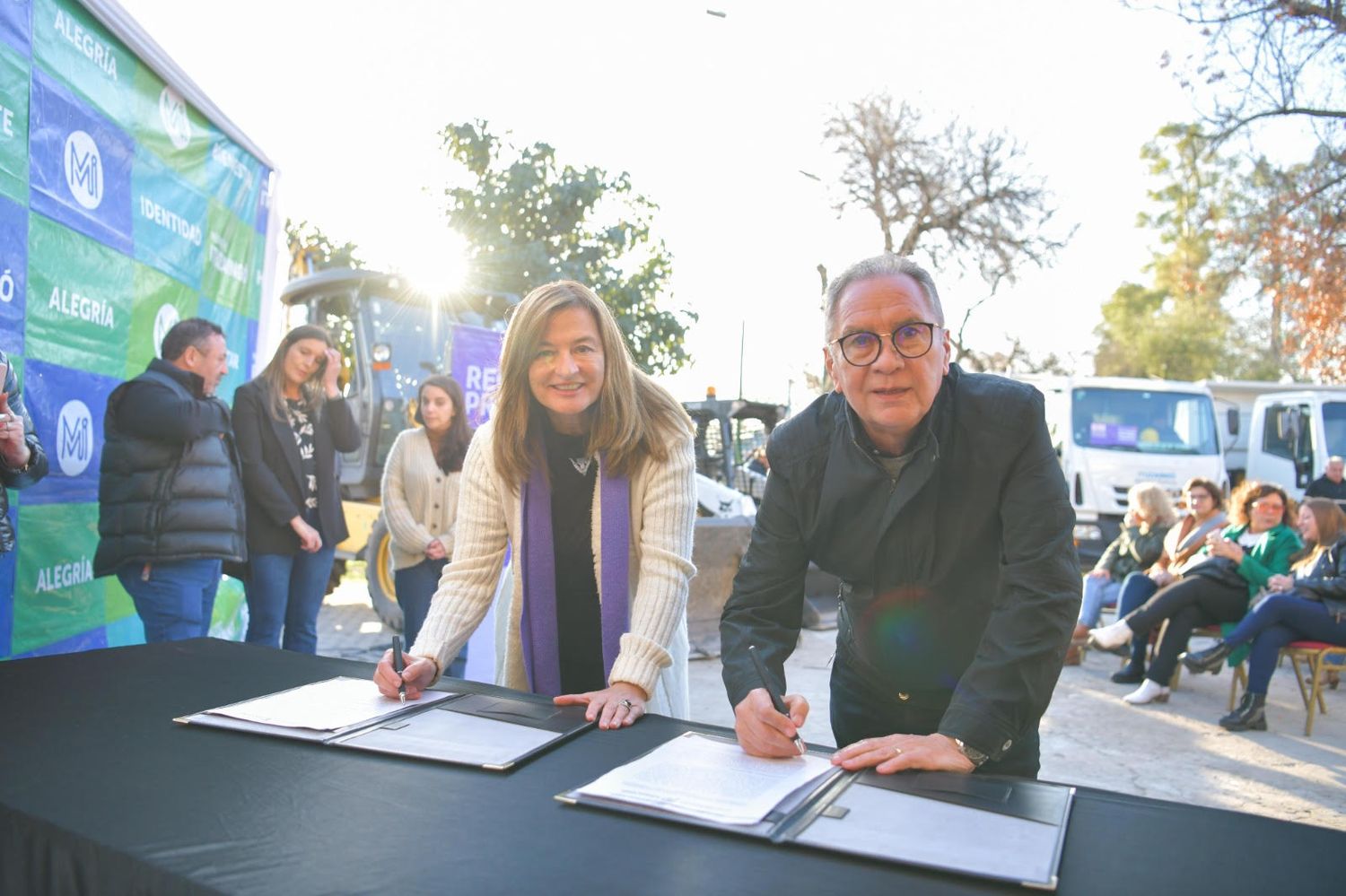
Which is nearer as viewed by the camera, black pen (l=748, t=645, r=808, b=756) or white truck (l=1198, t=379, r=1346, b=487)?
black pen (l=748, t=645, r=808, b=756)

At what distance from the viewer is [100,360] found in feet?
15.5

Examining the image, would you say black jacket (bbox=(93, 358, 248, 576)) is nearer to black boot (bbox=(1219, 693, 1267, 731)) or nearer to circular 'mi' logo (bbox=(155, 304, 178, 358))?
circular 'mi' logo (bbox=(155, 304, 178, 358))

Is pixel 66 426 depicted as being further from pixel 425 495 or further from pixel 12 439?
pixel 425 495

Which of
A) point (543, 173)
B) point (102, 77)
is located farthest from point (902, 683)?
point (543, 173)

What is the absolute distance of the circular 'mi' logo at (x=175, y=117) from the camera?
5.20m

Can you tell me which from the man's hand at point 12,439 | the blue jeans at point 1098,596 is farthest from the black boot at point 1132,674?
the man's hand at point 12,439

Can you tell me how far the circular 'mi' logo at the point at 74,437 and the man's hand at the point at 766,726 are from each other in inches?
155

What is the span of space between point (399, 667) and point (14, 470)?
77.8 inches

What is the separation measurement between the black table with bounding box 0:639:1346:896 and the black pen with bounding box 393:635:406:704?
0.33 m

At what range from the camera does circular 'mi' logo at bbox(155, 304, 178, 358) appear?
17.2 ft

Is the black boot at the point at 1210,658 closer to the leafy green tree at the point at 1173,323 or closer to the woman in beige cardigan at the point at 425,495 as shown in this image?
the woman in beige cardigan at the point at 425,495

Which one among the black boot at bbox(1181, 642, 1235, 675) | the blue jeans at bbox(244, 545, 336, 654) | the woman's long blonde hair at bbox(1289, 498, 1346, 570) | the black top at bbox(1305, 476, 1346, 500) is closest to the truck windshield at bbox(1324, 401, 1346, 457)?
the black top at bbox(1305, 476, 1346, 500)

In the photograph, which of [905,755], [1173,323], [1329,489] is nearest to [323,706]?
[905,755]

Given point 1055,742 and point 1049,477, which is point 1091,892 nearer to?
point 1049,477
